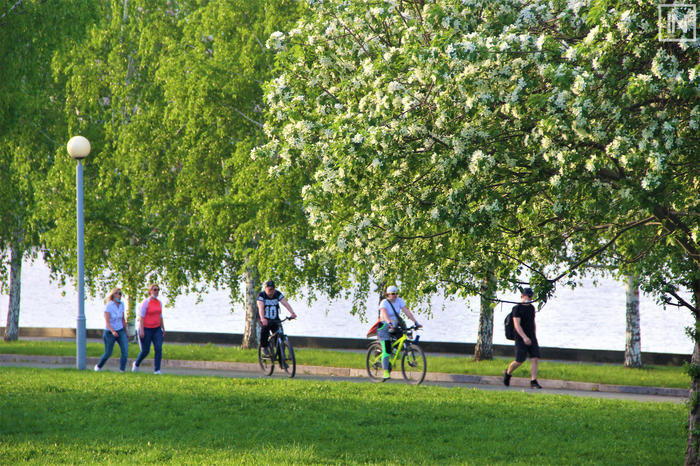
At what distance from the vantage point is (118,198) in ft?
81.1

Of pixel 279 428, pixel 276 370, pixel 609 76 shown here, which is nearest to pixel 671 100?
pixel 609 76

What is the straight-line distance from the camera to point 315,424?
10.7 metres

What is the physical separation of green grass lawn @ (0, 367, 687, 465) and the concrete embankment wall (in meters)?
9.68

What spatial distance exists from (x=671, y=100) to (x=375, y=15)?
3.46m

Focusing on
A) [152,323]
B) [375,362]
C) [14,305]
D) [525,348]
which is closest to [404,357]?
[375,362]

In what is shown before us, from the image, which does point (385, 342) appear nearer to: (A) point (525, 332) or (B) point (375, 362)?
(B) point (375, 362)

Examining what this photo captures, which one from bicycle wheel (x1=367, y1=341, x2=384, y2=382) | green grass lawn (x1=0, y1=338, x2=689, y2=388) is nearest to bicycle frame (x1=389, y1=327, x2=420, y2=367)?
bicycle wheel (x1=367, y1=341, x2=384, y2=382)

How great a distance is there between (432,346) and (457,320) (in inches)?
1992

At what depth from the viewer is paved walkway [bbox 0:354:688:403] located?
54.2 ft

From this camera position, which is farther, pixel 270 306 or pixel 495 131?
pixel 270 306

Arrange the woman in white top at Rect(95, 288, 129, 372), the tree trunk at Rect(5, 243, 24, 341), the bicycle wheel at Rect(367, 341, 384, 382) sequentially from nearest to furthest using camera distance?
the bicycle wheel at Rect(367, 341, 384, 382)
the woman in white top at Rect(95, 288, 129, 372)
the tree trunk at Rect(5, 243, 24, 341)

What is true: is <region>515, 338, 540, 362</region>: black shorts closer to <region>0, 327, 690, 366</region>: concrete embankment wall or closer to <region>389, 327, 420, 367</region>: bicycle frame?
<region>389, 327, 420, 367</region>: bicycle frame

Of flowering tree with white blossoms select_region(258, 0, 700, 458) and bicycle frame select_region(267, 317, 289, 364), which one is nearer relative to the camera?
flowering tree with white blossoms select_region(258, 0, 700, 458)

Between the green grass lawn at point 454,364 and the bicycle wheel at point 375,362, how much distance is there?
8.63 ft
